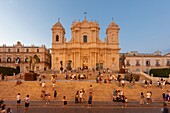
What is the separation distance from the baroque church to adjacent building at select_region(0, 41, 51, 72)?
12.0 m

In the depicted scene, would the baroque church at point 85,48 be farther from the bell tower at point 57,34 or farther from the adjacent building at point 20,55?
the adjacent building at point 20,55

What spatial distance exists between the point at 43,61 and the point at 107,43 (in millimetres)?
24616

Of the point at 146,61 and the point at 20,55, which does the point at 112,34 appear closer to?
the point at 146,61

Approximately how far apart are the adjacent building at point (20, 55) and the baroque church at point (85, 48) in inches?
473

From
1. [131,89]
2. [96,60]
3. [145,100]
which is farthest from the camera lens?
[96,60]

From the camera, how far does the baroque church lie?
64.7 meters

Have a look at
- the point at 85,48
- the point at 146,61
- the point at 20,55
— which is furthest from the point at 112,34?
the point at 20,55

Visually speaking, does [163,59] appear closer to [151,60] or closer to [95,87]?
[151,60]

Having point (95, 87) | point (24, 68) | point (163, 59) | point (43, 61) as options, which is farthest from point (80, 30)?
point (95, 87)

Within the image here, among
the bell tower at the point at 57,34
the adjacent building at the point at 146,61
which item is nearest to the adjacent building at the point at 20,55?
the bell tower at the point at 57,34

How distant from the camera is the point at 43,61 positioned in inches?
2990

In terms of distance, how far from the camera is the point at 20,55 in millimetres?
75938

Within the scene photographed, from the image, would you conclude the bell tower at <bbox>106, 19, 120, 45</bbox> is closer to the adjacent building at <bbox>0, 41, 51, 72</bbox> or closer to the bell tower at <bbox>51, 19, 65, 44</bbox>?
the bell tower at <bbox>51, 19, 65, 44</bbox>

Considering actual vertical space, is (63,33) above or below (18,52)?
above
